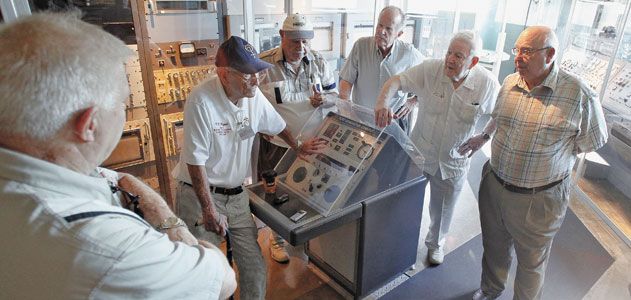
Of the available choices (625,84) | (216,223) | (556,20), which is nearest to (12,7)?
(216,223)

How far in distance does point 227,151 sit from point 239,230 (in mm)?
418

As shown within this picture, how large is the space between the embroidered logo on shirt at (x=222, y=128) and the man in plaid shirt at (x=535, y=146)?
1393 millimetres

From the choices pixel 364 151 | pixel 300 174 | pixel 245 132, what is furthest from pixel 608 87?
pixel 245 132

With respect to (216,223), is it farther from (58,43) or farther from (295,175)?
(58,43)

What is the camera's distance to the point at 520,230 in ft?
6.75

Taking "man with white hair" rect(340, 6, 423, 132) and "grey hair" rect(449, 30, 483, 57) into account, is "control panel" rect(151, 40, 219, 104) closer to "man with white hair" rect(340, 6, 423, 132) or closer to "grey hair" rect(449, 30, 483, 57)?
"man with white hair" rect(340, 6, 423, 132)

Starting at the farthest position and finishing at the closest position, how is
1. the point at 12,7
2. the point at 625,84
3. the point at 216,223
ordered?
the point at 625,84 < the point at 12,7 < the point at 216,223

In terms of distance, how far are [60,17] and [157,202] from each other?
1.81 feet

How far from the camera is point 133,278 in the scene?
709mm

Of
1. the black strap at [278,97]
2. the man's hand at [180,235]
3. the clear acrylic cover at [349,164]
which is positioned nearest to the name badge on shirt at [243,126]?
the clear acrylic cover at [349,164]

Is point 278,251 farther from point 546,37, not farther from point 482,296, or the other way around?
point 546,37

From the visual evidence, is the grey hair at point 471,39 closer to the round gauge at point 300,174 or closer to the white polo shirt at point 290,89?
the white polo shirt at point 290,89

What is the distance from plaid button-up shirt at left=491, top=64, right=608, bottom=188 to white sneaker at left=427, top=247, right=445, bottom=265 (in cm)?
→ 91

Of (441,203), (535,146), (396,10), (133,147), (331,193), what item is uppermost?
(396,10)
